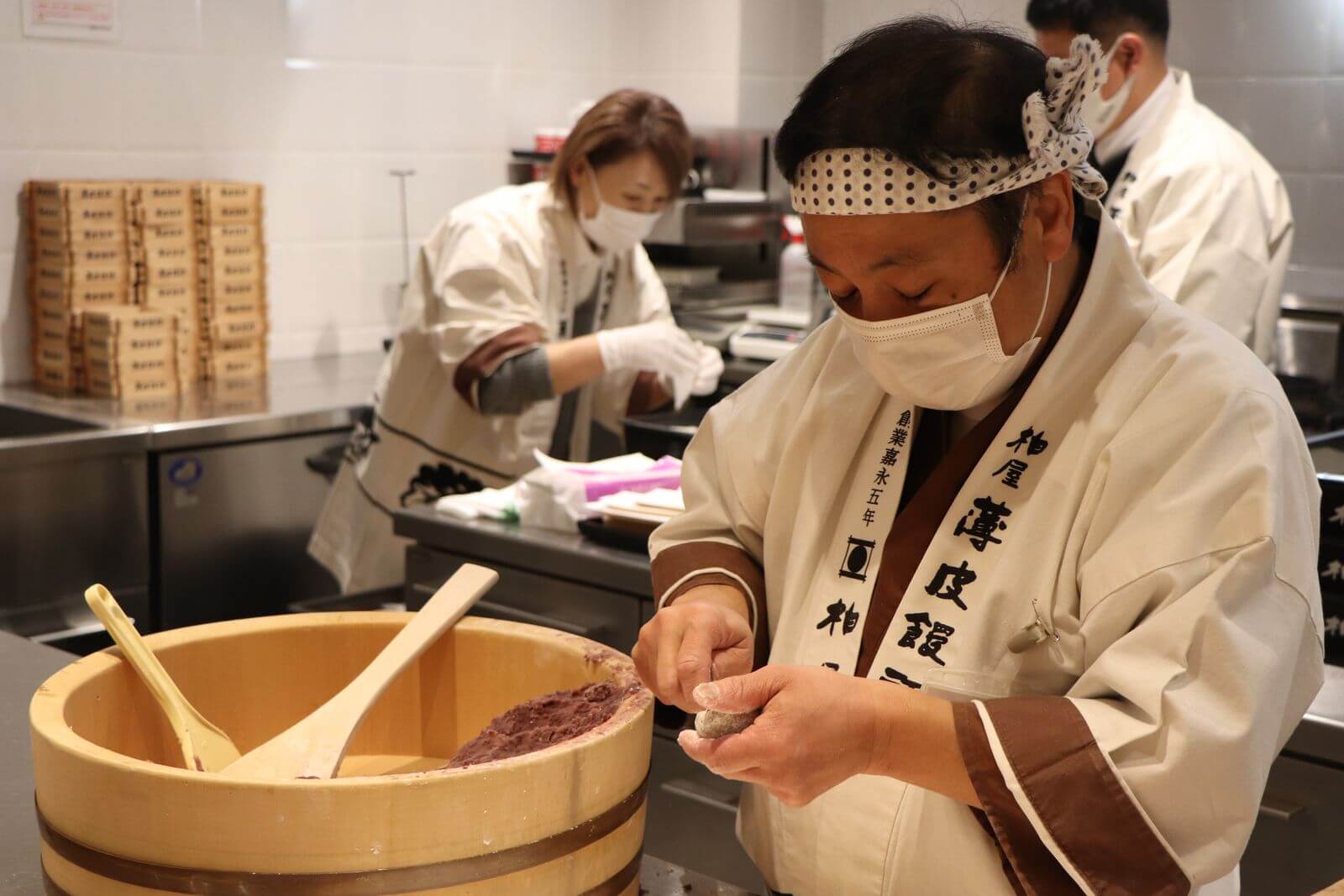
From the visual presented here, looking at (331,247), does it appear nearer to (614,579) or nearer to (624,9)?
(624,9)

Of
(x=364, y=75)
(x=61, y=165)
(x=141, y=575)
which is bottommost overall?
(x=141, y=575)

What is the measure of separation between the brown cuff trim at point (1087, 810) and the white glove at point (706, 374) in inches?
101

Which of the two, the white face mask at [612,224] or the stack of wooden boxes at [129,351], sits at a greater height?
the white face mask at [612,224]

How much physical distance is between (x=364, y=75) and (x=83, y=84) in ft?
2.90

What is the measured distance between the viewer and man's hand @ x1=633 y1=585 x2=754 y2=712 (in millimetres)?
1124

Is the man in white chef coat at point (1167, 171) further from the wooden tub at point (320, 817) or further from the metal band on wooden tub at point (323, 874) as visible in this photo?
the metal band on wooden tub at point (323, 874)

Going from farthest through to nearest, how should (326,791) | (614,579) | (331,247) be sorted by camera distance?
(331,247) → (614,579) → (326,791)

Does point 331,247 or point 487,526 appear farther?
point 331,247

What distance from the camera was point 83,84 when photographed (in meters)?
3.63

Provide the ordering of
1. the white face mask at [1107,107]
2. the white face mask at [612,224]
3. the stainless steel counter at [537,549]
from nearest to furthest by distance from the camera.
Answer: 1. the stainless steel counter at [537,549]
2. the white face mask at [1107,107]
3. the white face mask at [612,224]

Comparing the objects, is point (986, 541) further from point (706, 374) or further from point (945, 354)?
point (706, 374)

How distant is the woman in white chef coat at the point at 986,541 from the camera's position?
0.97m

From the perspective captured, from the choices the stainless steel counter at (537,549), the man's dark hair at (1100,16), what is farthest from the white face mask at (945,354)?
the man's dark hair at (1100,16)

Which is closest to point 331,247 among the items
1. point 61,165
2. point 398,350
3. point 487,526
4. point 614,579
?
point 61,165
